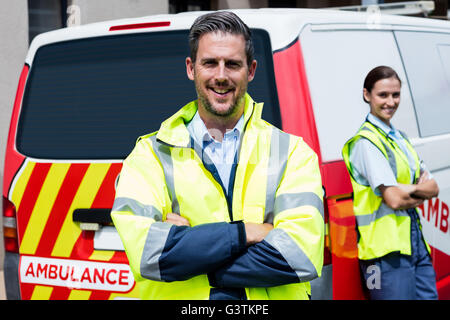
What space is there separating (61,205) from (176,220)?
4.21ft

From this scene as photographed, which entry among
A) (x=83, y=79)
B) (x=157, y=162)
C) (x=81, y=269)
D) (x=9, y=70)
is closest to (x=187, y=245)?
(x=157, y=162)

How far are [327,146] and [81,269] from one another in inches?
50.8

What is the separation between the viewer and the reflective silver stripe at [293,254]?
1.93 meters

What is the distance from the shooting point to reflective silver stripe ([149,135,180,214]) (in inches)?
79.0

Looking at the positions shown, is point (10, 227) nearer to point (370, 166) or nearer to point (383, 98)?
point (370, 166)

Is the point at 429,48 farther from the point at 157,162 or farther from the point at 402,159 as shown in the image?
the point at 157,162

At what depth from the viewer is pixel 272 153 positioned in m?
2.06

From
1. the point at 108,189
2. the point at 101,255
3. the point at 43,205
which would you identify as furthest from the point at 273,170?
the point at 43,205

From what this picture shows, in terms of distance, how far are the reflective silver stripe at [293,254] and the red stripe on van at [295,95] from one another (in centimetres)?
78

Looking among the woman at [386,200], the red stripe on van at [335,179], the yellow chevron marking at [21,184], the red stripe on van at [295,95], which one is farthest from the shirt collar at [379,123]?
the yellow chevron marking at [21,184]

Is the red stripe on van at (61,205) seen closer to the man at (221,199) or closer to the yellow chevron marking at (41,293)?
the yellow chevron marking at (41,293)

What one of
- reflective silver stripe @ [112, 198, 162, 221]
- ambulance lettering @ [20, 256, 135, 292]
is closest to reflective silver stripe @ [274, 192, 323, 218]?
reflective silver stripe @ [112, 198, 162, 221]

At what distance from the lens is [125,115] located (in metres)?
3.02
